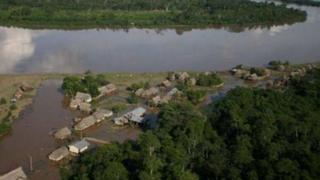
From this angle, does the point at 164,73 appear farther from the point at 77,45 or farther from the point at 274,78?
the point at 77,45

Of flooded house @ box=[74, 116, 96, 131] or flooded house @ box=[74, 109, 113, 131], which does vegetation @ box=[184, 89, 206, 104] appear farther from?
flooded house @ box=[74, 116, 96, 131]

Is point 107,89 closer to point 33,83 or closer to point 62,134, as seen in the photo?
point 33,83

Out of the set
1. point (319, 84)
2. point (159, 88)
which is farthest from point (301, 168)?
point (159, 88)

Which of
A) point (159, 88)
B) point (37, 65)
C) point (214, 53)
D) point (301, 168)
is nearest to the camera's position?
point (301, 168)

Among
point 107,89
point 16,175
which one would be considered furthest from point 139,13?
point 16,175

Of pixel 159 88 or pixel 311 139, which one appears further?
pixel 159 88

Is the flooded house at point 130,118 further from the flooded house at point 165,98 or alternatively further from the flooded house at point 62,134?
the flooded house at point 62,134

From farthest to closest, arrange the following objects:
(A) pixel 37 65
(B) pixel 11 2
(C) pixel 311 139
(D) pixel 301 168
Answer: (B) pixel 11 2 → (A) pixel 37 65 → (C) pixel 311 139 → (D) pixel 301 168

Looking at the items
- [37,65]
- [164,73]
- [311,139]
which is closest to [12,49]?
[37,65]
